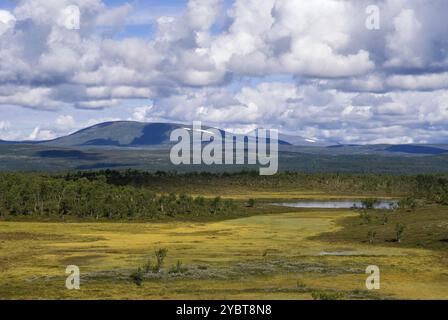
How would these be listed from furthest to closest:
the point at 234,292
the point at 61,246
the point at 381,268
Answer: the point at 61,246 < the point at 381,268 < the point at 234,292

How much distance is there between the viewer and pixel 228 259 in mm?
66250

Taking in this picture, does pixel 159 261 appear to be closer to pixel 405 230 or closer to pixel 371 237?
pixel 371 237

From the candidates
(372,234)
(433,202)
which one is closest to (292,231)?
(372,234)

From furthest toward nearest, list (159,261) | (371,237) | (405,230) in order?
(405,230) < (371,237) < (159,261)

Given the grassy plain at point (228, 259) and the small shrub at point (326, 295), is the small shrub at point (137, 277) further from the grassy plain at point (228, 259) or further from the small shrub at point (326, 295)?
the small shrub at point (326, 295)

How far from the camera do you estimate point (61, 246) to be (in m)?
79.1

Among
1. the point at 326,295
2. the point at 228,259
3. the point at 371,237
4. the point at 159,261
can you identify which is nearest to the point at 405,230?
the point at 371,237

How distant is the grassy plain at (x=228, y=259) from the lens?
160ft

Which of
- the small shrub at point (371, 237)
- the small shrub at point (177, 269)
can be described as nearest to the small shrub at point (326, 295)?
the small shrub at point (177, 269)

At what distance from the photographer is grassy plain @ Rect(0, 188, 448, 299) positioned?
48812mm

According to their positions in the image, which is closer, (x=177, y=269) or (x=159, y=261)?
(x=177, y=269)
